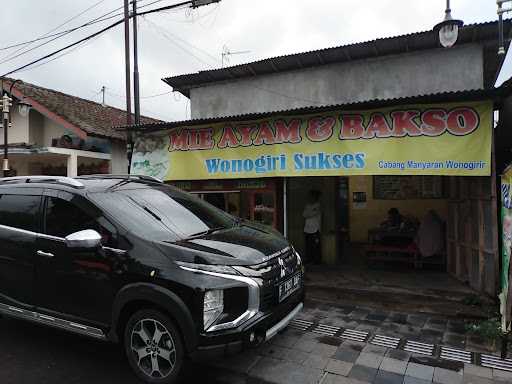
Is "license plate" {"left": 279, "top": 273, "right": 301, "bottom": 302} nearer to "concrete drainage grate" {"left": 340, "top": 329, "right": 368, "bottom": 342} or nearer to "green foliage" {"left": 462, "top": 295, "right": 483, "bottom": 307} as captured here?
"concrete drainage grate" {"left": 340, "top": 329, "right": 368, "bottom": 342}

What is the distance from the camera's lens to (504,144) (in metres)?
6.52

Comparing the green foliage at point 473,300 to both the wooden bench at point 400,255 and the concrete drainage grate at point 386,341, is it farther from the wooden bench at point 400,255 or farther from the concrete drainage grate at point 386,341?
the wooden bench at point 400,255

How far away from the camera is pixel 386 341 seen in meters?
4.64

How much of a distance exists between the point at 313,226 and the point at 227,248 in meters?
4.99

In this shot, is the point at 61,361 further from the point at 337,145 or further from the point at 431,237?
the point at 431,237

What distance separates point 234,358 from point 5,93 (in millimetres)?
14229

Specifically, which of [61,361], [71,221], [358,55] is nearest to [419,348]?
[61,361]

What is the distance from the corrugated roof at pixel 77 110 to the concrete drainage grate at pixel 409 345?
9396 millimetres

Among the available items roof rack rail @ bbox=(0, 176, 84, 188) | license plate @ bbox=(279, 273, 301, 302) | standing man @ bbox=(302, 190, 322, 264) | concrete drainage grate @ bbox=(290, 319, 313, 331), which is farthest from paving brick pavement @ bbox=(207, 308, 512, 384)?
standing man @ bbox=(302, 190, 322, 264)

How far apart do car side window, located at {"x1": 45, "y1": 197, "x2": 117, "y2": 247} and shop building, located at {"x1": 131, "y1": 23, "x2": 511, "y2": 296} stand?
3375 millimetres

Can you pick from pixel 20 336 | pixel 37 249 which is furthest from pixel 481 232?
pixel 20 336

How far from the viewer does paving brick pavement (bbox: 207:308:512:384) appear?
3760mm

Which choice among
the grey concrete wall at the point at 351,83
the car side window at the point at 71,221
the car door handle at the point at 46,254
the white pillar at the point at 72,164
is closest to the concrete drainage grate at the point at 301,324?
the car side window at the point at 71,221

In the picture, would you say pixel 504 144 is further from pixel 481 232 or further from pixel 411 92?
pixel 411 92
